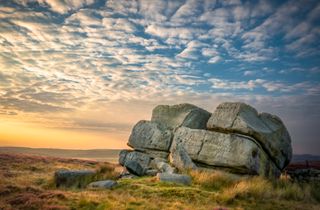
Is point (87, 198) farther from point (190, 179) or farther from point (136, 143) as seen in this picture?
point (136, 143)

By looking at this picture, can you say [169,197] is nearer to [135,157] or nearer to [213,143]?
[213,143]

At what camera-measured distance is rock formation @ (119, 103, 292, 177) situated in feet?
71.3

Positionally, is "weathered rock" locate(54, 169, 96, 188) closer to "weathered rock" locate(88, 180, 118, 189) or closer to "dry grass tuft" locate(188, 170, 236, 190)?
"weathered rock" locate(88, 180, 118, 189)

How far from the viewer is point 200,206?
13859 millimetres

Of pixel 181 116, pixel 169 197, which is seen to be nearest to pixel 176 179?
pixel 169 197

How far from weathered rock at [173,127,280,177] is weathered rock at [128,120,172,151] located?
1557 mm

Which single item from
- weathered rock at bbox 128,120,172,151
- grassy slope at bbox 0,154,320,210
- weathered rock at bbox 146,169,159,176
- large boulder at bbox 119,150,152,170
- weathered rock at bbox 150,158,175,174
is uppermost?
weathered rock at bbox 128,120,172,151

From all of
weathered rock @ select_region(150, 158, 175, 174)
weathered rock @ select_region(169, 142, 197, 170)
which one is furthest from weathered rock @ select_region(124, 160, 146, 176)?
weathered rock @ select_region(169, 142, 197, 170)

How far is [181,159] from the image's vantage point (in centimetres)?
→ 2184

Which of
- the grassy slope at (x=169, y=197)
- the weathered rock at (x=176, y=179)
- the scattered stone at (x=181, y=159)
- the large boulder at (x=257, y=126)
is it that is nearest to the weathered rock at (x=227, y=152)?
the large boulder at (x=257, y=126)

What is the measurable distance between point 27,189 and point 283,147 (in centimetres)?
1914

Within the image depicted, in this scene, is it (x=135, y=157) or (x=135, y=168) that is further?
(x=135, y=157)

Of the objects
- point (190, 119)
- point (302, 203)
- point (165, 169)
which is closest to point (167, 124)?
point (190, 119)

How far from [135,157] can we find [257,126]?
1036cm
